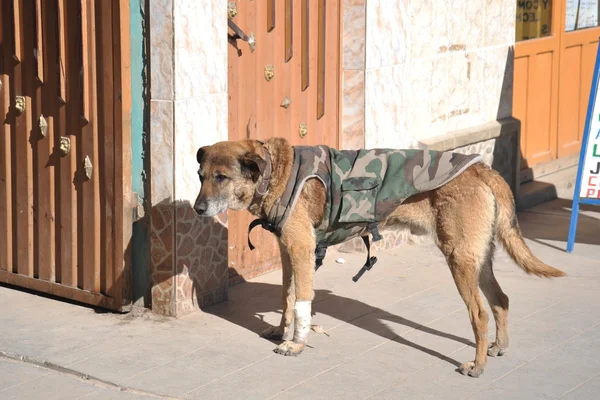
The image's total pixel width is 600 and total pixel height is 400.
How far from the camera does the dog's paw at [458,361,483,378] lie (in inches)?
237

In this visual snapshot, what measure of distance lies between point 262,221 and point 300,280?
0.45 metres

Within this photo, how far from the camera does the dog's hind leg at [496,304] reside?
636 cm

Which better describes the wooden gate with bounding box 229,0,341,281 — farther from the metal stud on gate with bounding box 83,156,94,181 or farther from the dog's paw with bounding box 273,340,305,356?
the dog's paw with bounding box 273,340,305,356

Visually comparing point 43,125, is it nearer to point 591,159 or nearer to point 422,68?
point 422,68

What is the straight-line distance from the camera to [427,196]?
246 inches

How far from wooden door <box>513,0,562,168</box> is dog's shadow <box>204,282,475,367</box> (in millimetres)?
4199

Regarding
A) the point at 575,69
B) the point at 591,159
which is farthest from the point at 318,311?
the point at 575,69

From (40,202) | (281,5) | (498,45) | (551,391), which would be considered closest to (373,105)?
(281,5)

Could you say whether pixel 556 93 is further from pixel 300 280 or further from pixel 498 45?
pixel 300 280

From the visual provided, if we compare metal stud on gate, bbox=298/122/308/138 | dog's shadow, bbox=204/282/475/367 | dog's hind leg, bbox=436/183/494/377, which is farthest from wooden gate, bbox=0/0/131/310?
dog's hind leg, bbox=436/183/494/377

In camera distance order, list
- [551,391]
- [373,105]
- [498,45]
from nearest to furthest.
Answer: [551,391], [373,105], [498,45]


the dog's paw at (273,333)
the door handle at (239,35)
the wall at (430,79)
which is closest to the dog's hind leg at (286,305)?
the dog's paw at (273,333)

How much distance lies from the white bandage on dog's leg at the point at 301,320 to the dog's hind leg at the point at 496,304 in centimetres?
111

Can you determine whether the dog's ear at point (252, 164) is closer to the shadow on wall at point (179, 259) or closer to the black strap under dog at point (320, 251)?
the black strap under dog at point (320, 251)
